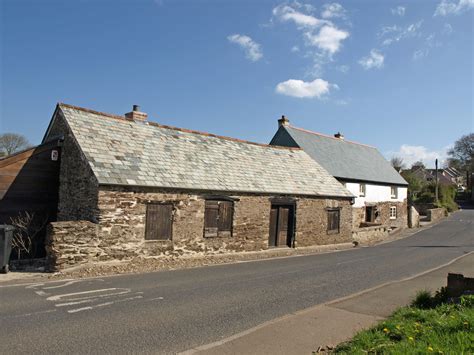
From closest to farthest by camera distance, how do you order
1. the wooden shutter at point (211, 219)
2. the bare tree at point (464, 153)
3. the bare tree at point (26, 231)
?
the bare tree at point (26, 231) → the wooden shutter at point (211, 219) → the bare tree at point (464, 153)

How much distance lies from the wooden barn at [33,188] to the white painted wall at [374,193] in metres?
21.0

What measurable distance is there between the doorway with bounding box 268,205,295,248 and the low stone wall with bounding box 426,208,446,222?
26.9 m

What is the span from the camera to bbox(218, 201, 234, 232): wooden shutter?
16422mm

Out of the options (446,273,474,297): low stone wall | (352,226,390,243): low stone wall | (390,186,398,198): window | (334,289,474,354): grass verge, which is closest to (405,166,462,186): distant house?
(390,186,398,198): window

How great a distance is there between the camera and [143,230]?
45.2 feet

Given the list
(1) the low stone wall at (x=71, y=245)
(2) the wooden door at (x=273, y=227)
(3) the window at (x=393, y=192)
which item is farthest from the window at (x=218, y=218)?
(3) the window at (x=393, y=192)

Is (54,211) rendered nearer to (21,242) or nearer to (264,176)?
(21,242)

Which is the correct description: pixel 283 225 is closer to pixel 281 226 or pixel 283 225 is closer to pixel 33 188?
pixel 281 226

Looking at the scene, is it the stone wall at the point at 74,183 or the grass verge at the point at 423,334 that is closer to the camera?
the grass verge at the point at 423,334

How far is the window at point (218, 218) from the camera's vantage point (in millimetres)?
15960

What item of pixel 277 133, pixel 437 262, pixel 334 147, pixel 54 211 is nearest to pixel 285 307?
pixel 437 262

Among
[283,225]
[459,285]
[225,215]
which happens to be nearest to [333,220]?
[283,225]

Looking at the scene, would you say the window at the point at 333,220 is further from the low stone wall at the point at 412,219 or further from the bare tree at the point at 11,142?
the bare tree at the point at 11,142

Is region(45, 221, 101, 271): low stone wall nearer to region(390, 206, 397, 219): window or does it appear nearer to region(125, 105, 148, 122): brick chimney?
Answer: region(125, 105, 148, 122): brick chimney
